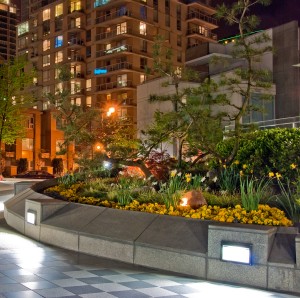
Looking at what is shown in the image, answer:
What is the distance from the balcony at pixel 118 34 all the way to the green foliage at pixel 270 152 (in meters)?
61.3

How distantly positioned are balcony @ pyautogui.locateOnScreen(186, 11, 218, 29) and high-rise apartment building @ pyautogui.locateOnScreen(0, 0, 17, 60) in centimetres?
11907

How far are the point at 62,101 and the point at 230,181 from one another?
10622mm

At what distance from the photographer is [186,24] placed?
283 feet

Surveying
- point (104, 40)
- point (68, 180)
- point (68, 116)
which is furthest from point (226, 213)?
point (104, 40)

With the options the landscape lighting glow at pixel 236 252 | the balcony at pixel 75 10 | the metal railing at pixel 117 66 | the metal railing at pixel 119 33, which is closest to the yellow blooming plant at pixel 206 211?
the landscape lighting glow at pixel 236 252

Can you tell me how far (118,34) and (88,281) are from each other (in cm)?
6952

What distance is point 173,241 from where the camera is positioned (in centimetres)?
938

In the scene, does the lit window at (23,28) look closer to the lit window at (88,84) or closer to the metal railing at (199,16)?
the lit window at (88,84)

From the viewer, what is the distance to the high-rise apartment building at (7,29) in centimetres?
19200

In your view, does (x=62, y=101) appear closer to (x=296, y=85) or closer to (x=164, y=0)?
(x=296, y=85)

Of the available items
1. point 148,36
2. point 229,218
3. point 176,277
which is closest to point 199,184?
point 229,218

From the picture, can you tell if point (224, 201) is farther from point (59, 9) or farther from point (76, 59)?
point (59, 9)

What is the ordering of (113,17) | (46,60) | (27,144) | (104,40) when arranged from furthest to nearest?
(46,60) < (104,40) < (113,17) < (27,144)

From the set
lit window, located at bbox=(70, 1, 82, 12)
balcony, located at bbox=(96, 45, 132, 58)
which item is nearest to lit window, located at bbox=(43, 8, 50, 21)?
lit window, located at bbox=(70, 1, 82, 12)
